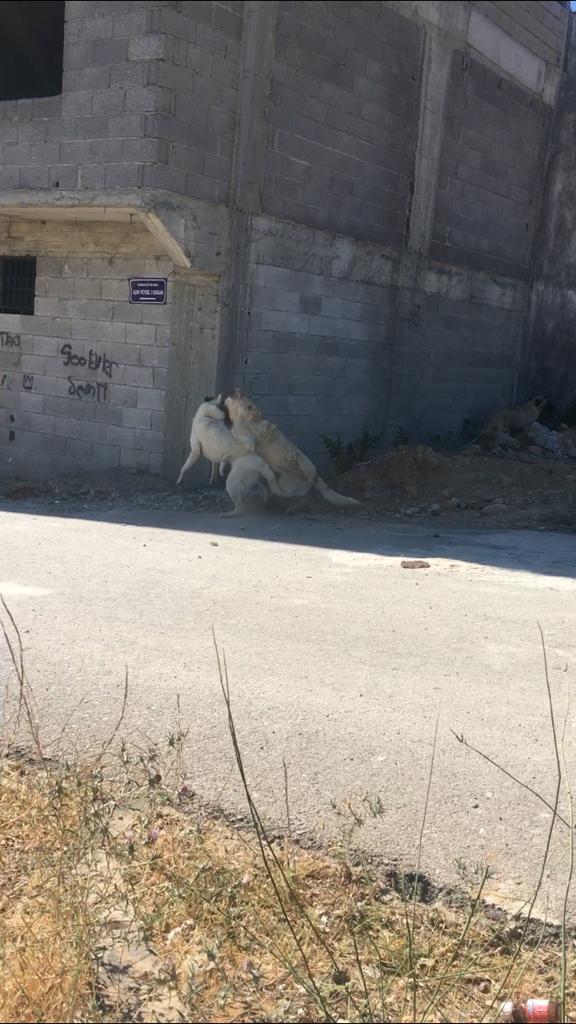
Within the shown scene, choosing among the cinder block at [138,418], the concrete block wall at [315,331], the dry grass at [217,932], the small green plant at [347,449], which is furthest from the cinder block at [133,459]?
the dry grass at [217,932]

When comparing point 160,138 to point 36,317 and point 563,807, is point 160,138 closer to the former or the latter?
point 36,317

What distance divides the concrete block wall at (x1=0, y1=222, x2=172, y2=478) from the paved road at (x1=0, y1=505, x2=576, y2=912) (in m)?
2.57

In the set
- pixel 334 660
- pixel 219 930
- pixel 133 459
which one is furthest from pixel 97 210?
pixel 219 930

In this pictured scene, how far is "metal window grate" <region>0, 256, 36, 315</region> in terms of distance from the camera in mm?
11766

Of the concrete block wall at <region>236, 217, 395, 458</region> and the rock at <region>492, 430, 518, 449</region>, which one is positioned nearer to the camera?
the concrete block wall at <region>236, 217, 395, 458</region>

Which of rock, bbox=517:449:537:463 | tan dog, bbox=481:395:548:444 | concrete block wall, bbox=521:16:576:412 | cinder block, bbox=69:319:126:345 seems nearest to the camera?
cinder block, bbox=69:319:126:345

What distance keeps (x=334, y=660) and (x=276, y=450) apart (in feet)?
14.4

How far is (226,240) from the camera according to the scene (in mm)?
9953

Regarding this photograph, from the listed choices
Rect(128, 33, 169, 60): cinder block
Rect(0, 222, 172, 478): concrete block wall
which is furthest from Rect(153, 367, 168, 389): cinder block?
Rect(128, 33, 169, 60): cinder block

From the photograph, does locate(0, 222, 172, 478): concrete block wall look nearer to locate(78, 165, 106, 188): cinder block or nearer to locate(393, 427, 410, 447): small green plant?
locate(78, 165, 106, 188): cinder block

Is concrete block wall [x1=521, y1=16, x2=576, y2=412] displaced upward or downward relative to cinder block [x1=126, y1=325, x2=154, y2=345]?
upward

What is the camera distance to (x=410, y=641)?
5.31 meters

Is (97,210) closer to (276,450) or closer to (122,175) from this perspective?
(122,175)

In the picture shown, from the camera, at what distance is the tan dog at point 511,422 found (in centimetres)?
1364
